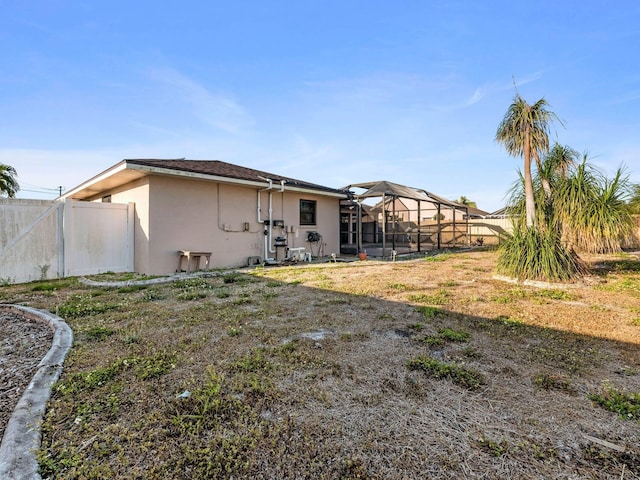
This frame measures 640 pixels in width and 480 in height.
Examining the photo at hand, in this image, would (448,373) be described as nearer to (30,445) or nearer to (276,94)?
(30,445)

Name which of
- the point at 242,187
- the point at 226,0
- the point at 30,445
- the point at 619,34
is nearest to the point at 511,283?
the point at 619,34

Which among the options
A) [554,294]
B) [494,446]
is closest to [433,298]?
[554,294]

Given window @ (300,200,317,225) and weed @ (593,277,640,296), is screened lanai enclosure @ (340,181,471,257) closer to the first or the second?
window @ (300,200,317,225)

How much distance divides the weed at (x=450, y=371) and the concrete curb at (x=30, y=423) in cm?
238

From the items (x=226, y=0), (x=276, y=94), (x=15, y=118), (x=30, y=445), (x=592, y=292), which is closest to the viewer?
(x=30, y=445)

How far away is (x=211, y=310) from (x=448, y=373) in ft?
10.3

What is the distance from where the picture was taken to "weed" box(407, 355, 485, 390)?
2.29 m

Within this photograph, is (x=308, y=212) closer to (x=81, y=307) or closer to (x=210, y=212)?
(x=210, y=212)

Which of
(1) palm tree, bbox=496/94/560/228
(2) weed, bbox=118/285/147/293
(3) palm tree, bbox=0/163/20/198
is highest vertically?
(3) palm tree, bbox=0/163/20/198

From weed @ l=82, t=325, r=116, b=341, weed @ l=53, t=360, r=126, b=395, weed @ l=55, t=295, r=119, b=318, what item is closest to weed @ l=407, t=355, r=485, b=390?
weed @ l=53, t=360, r=126, b=395

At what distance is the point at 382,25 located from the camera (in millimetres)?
8234

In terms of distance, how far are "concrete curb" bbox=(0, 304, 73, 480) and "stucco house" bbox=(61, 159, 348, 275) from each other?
18.0 ft

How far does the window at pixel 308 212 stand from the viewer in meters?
11.5

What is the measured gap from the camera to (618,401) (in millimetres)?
2014
